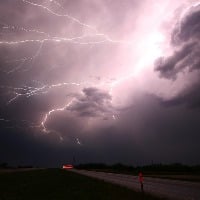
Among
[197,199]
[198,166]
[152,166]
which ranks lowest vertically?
[197,199]

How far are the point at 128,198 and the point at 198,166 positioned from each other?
54965 millimetres

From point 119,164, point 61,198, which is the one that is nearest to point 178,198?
point 61,198

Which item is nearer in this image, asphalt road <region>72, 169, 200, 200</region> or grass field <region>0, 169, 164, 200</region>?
asphalt road <region>72, 169, 200, 200</region>

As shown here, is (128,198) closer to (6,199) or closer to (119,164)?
(6,199)

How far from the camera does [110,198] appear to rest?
70.3 ft

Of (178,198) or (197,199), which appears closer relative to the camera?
(197,199)

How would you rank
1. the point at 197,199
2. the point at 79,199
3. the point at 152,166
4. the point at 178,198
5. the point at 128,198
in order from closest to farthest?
the point at 197,199 < the point at 178,198 < the point at 128,198 < the point at 79,199 < the point at 152,166

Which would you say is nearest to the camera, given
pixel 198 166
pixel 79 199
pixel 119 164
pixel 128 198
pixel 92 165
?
pixel 128 198

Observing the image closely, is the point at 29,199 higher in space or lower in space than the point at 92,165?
lower

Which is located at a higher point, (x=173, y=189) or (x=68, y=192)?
(x=68, y=192)

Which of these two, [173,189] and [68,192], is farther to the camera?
[68,192]

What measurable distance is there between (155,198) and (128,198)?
5.72 feet

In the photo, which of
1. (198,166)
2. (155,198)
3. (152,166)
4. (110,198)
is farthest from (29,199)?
(152,166)

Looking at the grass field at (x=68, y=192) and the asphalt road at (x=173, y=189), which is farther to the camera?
the grass field at (x=68, y=192)
